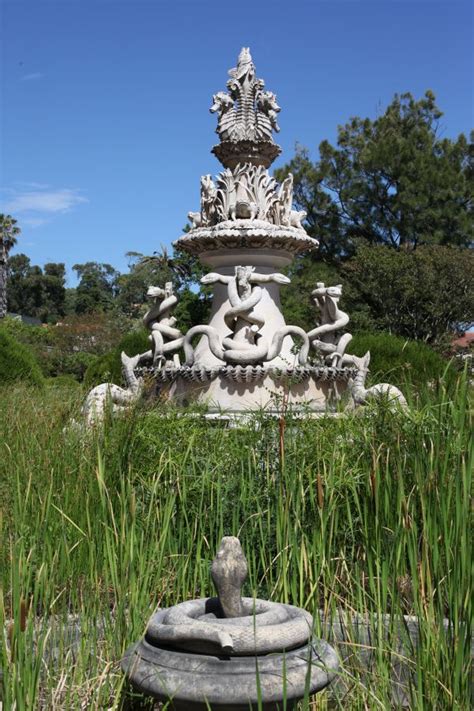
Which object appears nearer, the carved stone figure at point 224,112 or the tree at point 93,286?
the carved stone figure at point 224,112

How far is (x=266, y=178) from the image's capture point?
10.1 metres

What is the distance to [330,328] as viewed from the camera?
30.3 feet

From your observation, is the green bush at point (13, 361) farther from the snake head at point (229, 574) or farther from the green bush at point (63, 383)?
the snake head at point (229, 574)

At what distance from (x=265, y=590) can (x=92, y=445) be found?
1283 millimetres

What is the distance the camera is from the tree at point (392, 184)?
1284 inches

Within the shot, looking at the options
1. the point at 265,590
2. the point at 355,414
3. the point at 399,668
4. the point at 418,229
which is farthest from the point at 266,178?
the point at 418,229

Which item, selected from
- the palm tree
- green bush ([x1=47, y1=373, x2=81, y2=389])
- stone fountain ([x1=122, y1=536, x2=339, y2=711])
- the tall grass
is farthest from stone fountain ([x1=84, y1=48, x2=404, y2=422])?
the palm tree

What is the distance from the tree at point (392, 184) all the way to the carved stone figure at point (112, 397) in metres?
24.1

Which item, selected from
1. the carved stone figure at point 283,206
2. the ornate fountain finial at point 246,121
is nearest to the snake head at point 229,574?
the carved stone figure at point 283,206

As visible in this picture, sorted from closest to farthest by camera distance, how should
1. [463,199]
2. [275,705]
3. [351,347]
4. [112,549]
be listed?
[275,705] → [112,549] → [351,347] → [463,199]

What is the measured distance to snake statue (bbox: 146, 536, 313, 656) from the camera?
2.65 metres

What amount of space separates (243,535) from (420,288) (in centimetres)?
2489

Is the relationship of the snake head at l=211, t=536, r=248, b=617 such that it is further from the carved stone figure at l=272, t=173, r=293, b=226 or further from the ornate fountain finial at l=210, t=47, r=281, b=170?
the ornate fountain finial at l=210, t=47, r=281, b=170

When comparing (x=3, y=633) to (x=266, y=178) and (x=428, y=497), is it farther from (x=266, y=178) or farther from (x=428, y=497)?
(x=266, y=178)
